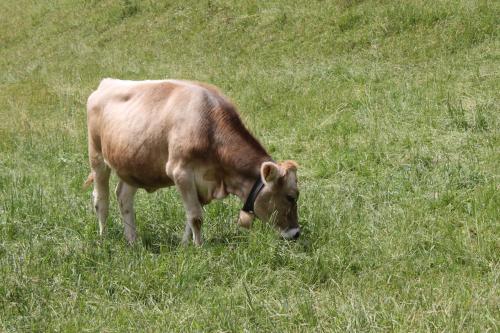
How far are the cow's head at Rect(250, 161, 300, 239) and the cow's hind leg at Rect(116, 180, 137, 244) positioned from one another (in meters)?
1.30

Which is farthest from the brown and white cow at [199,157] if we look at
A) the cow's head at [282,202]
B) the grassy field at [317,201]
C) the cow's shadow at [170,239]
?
the grassy field at [317,201]

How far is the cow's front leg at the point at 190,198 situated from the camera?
6121 mm

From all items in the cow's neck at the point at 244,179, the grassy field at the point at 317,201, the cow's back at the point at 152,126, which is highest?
the cow's back at the point at 152,126

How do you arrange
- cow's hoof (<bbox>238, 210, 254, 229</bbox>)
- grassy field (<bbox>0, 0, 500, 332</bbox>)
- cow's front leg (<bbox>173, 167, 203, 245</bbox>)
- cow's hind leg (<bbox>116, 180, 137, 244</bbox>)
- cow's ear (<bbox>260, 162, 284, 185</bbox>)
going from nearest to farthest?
grassy field (<bbox>0, 0, 500, 332</bbox>) → cow's ear (<bbox>260, 162, 284, 185</bbox>) → cow's front leg (<bbox>173, 167, 203, 245</bbox>) → cow's hoof (<bbox>238, 210, 254, 229</bbox>) → cow's hind leg (<bbox>116, 180, 137, 244</bbox>)

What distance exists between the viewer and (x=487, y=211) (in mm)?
6098

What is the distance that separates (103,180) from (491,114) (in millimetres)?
4796

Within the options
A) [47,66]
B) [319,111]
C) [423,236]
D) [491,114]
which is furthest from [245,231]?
[47,66]

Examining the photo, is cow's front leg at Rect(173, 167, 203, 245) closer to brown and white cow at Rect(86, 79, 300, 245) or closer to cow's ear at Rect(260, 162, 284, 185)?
brown and white cow at Rect(86, 79, 300, 245)

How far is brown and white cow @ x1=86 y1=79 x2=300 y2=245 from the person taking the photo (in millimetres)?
6148

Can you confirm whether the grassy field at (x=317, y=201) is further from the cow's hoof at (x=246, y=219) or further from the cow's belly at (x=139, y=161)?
the cow's belly at (x=139, y=161)

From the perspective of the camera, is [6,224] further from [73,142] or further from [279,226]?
[73,142]

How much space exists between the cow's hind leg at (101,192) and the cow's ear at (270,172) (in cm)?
183

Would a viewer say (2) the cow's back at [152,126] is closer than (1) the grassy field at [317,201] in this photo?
No

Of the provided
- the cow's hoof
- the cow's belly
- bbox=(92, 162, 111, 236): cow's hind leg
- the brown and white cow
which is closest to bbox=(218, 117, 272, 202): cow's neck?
the brown and white cow
